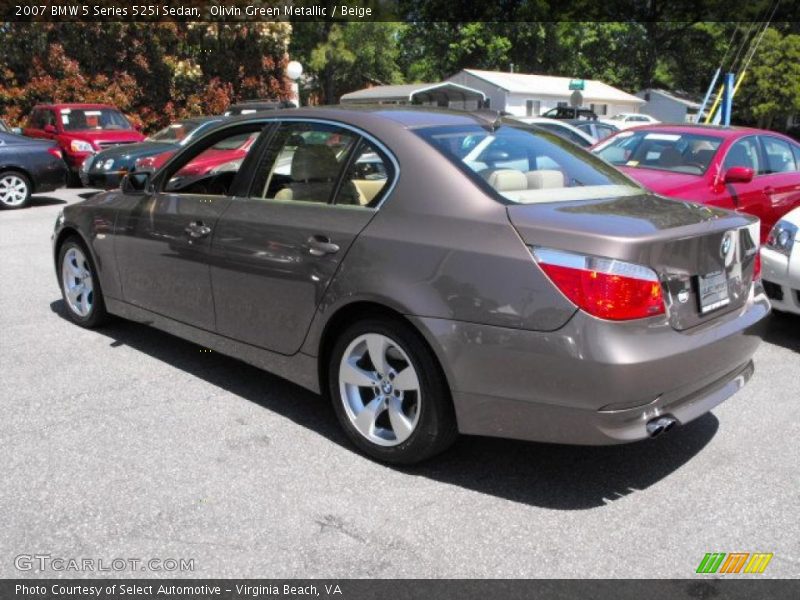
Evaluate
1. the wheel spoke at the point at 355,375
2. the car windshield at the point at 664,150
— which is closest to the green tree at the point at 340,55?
the car windshield at the point at 664,150

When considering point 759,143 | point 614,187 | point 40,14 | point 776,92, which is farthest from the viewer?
point 776,92

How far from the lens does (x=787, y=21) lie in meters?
54.3

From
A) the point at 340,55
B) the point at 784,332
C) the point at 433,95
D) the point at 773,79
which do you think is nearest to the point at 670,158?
the point at 784,332

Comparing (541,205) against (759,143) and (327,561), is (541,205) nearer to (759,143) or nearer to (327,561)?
(327,561)

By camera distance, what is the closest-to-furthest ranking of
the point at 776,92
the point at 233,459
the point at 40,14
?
the point at 233,459, the point at 40,14, the point at 776,92

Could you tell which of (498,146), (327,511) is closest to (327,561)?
(327,511)

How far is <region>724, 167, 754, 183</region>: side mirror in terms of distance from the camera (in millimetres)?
6562

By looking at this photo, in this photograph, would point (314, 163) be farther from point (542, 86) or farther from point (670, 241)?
point (542, 86)

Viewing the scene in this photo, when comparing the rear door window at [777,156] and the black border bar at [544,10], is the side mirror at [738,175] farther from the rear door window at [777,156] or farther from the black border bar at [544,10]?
the black border bar at [544,10]

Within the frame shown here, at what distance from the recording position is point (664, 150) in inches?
295

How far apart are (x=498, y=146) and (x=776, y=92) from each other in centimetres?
5357
